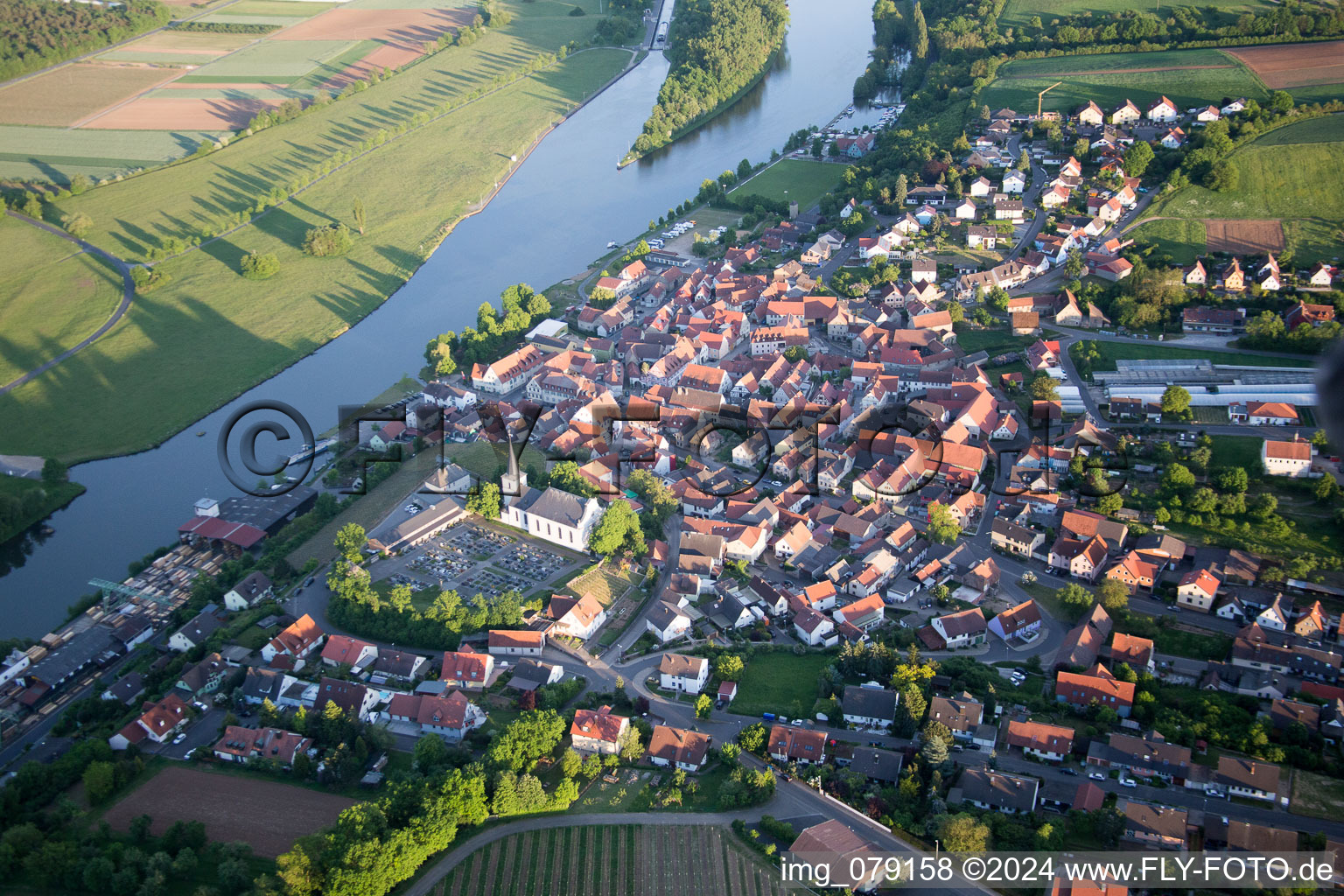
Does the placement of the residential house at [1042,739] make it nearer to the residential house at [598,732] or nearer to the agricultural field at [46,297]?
the residential house at [598,732]

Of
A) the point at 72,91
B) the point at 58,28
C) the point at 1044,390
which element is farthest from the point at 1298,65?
the point at 58,28

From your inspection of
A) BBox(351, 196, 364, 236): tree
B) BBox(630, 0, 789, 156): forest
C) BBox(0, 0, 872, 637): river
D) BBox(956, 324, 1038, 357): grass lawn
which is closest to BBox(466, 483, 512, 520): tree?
BBox(0, 0, 872, 637): river

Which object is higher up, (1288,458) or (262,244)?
(1288,458)

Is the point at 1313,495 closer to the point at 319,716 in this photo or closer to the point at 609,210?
the point at 319,716

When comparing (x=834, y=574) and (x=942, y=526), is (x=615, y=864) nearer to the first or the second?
(x=834, y=574)

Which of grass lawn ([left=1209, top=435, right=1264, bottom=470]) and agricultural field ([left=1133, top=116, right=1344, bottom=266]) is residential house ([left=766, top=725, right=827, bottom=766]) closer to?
grass lawn ([left=1209, top=435, right=1264, bottom=470])

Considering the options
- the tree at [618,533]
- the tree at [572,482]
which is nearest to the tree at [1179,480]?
the tree at [618,533]
